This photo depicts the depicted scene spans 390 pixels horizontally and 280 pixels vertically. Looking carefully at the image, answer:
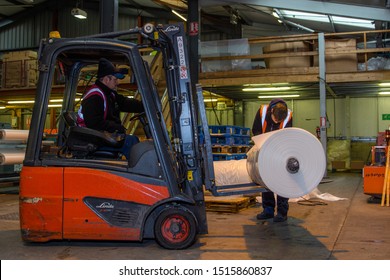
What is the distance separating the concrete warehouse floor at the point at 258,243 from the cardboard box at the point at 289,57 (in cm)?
746

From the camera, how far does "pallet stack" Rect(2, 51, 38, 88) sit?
17.8 metres

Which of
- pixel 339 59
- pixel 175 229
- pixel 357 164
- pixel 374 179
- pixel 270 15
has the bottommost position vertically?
pixel 357 164

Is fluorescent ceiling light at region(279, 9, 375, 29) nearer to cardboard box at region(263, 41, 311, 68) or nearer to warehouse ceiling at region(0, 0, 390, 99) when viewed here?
warehouse ceiling at region(0, 0, 390, 99)

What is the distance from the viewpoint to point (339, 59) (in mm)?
13734

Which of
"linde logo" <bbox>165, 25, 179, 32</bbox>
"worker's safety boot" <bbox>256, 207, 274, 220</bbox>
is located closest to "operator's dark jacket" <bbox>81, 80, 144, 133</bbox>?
"linde logo" <bbox>165, 25, 179, 32</bbox>

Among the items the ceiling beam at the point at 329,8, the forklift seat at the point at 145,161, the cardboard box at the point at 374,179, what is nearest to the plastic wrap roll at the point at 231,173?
the cardboard box at the point at 374,179

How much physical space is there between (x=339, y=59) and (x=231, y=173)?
6848 millimetres

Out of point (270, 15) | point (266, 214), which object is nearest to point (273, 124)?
point (266, 214)

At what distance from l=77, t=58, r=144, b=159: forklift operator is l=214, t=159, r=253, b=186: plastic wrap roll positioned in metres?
4.04

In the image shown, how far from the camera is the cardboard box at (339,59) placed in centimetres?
1340

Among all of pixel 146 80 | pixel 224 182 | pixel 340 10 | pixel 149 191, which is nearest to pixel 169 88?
pixel 146 80

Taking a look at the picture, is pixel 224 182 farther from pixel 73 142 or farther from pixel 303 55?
pixel 303 55

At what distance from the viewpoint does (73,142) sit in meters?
4.72

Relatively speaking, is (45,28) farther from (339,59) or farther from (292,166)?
(292,166)
